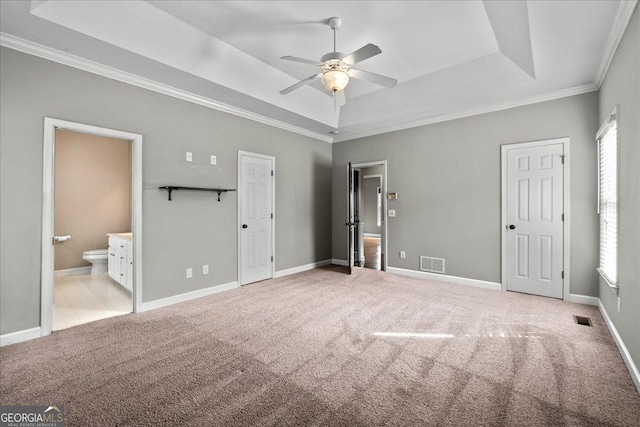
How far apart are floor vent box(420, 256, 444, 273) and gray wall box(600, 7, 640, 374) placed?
2204 millimetres

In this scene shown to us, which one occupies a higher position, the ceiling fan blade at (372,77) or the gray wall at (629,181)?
the ceiling fan blade at (372,77)

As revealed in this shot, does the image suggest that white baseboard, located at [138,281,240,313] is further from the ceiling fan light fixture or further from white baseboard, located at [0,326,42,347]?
the ceiling fan light fixture

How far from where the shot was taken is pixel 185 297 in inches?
154

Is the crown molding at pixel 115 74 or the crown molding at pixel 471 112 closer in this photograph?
the crown molding at pixel 115 74

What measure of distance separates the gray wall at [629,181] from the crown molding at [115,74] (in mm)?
4248

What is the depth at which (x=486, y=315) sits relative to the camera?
3338 mm

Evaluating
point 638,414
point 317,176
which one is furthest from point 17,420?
point 317,176

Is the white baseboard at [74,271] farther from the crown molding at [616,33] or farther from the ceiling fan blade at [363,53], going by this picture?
the crown molding at [616,33]

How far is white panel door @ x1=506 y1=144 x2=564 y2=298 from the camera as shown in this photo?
3.88 meters

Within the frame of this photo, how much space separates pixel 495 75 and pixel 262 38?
2.93 m

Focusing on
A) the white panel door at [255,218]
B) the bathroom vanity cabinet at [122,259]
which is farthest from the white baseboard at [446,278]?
the bathroom vanity cabinet at [122,259]

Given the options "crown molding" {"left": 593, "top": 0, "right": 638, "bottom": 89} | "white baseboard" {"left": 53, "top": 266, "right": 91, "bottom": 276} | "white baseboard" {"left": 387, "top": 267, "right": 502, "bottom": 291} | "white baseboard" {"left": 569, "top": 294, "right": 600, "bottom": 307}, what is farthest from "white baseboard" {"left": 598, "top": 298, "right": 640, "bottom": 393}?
"white baseboard" {"left": 53, "top": 266, "right": 91, "bottom": 276}

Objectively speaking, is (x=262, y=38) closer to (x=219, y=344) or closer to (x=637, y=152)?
(x=219, y=344)

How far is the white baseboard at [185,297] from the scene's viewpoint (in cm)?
355
